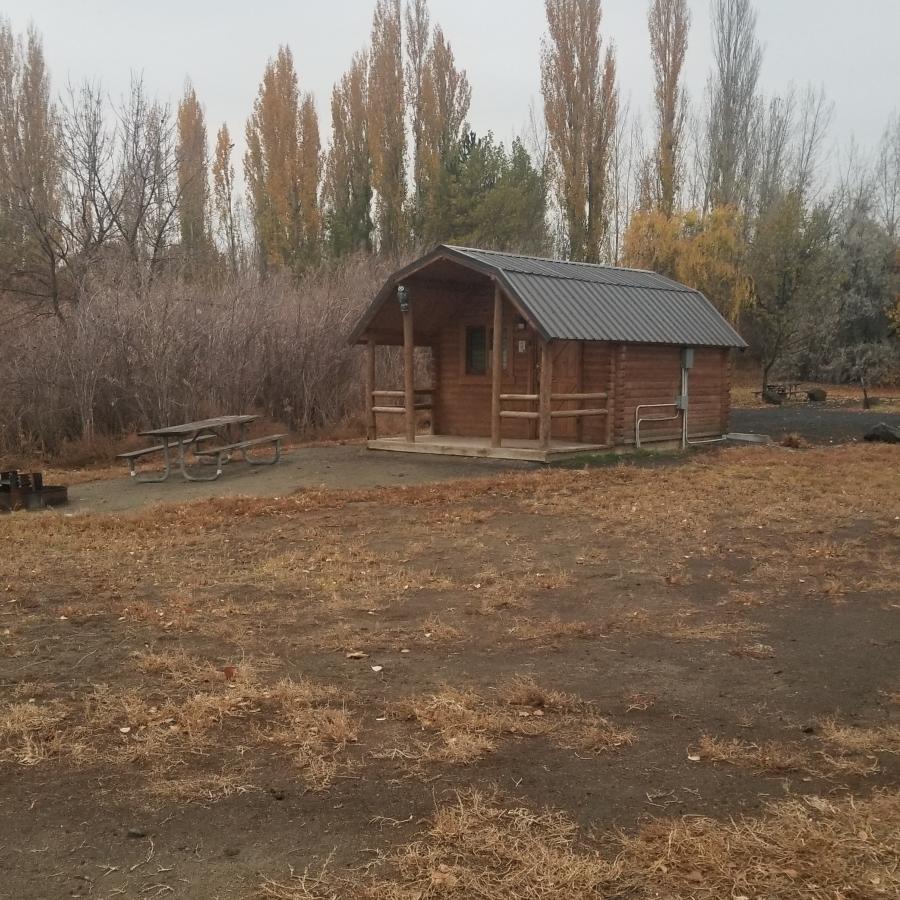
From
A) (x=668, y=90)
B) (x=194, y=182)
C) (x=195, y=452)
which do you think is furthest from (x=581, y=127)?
(x=195, y=452)

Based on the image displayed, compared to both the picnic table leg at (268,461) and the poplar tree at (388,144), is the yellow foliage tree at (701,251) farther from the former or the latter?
the picnic table leg at (268,461)

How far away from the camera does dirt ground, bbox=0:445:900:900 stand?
2834mm

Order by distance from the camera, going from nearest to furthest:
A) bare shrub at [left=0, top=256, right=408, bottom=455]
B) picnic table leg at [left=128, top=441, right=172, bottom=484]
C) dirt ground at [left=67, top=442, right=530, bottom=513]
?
dirt ground at [left=67, top=442, right=530, bottom=513], picnic table leg at [left=128, top=441, right=172, bottom=484], bare shrub at [left=0, top=256, right=408, bottom=455]

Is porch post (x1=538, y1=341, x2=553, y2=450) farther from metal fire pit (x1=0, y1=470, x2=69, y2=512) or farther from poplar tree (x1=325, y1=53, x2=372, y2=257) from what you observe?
poplar tree (x1=325, y1=53, x2=372, y2=257)

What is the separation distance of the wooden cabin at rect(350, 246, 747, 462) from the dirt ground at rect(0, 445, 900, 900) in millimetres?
6039

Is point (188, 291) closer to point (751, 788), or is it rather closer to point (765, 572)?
point (765, 572)

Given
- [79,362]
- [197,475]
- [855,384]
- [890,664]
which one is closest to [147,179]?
[79,362]

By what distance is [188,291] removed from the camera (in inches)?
758

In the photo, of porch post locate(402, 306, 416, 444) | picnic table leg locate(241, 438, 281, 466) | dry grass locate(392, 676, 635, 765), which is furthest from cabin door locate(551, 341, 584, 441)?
dry grass locate(392, 676, 635, 765)

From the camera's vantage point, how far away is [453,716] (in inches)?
158

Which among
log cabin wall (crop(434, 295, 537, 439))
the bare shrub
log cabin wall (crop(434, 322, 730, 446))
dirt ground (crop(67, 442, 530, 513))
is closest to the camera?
dirt ground (crop(67, 442, 530, 513))

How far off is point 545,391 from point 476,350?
308cm

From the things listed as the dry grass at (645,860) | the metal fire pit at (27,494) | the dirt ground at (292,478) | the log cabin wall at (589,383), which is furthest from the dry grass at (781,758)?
the log cabin wall at (589,383)

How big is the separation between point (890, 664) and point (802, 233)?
2980 centimetres
